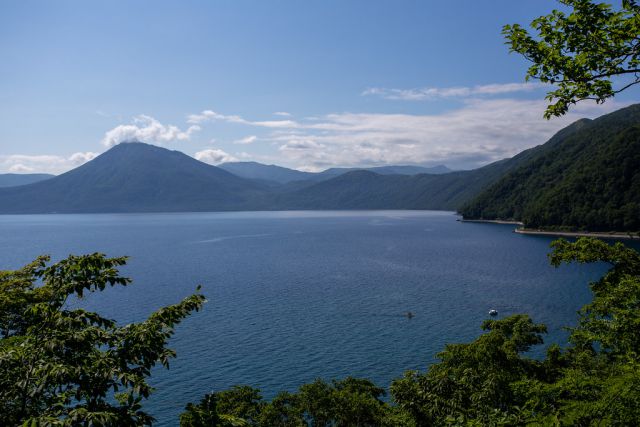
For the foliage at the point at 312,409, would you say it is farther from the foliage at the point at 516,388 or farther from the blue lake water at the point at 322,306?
the blue lake water at the point at 322,306

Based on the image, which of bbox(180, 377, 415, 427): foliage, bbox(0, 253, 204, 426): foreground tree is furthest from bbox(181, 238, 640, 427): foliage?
bbox(0, 253, 204, 426): foreground tree

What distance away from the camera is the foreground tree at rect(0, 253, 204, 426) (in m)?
8.80

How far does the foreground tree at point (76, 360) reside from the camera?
8.80 meters

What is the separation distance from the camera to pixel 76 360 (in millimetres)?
9992

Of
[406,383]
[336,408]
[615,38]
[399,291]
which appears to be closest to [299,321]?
[399,291]

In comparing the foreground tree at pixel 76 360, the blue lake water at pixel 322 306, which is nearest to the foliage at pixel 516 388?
the foreground tree at pixel 76 360

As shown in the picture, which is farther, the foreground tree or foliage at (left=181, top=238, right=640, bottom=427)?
foliage at (left=181, top=238, right=640, bottom=427)

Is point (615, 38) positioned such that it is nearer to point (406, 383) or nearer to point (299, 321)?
point (406, 383)

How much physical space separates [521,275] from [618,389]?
128 metres

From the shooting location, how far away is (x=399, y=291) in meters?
106

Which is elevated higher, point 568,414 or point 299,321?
point 568,414

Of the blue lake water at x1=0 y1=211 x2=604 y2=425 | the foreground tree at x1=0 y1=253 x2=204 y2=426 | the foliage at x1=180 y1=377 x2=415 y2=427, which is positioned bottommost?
the blue lake water at x1=0 y1=211 x2=604 y2=425

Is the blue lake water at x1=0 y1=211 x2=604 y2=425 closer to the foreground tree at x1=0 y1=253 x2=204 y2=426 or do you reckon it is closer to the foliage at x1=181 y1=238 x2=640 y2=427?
the foliage at x1=181 y1=238 x2=640 y2=427

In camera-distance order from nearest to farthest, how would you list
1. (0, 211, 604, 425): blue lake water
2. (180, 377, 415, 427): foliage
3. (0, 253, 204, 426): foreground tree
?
1. (0, 253, 204, 426): foreground tree
2. (180, 377, 415, 427): foliage
3. (0, 211, 604, 425): blue lake water
